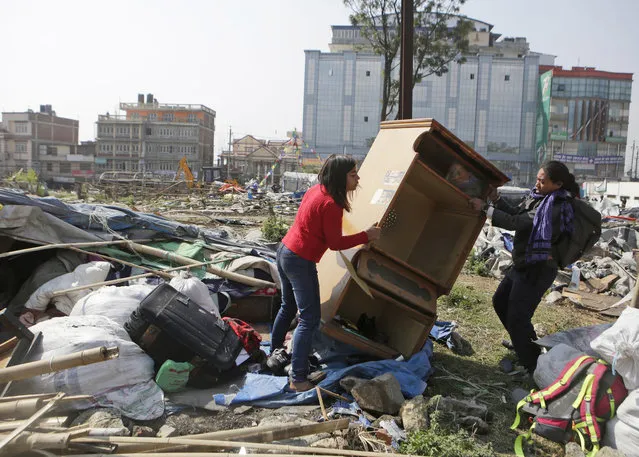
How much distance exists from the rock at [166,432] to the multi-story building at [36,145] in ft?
216

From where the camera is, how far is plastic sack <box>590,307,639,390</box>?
120 inches

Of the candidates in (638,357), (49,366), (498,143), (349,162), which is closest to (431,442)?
(638,357)

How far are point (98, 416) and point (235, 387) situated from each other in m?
1.03

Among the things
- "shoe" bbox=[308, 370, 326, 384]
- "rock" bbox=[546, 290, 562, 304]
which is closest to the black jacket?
"shoe" bbox=[308, 370, 326, 384]

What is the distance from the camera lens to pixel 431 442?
295 cm

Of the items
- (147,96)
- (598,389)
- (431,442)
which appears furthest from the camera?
(147,96)

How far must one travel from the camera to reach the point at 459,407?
3.49 metres

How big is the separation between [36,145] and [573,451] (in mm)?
75042

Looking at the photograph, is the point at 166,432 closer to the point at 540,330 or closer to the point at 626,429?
the point at 626,429

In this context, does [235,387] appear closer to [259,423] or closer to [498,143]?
[259,423]

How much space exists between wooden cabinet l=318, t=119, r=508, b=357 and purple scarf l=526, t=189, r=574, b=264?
518 mm

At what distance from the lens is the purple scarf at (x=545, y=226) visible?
393 cm

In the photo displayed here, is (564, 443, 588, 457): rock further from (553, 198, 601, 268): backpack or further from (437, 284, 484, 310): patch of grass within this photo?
(437, 284, 484, 310): patch of grass

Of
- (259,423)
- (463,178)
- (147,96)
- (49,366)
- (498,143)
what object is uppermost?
(147,96)
